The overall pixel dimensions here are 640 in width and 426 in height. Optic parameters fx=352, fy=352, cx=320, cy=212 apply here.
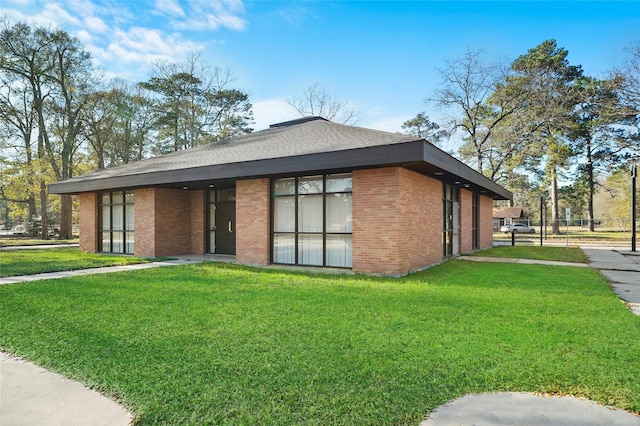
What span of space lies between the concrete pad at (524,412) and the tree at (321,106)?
2875 cm

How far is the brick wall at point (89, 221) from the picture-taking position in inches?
566

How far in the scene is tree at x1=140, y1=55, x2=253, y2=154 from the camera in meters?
29.2

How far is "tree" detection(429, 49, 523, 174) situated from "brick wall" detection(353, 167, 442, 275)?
75.2 feet

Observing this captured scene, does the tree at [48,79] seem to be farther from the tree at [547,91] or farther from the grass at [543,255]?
the tree at [547,91]

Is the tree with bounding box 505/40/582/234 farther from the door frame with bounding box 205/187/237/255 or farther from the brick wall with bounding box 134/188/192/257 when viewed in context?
the brick wall with bounding box 134/188/192/257

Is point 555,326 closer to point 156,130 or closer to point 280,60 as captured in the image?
point 280,60

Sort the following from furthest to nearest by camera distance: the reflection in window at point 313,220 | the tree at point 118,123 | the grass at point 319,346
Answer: the tree at point 118,123
the reflection in window at point 313,220
the grass at point 319,346

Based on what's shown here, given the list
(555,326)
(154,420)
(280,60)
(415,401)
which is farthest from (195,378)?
(280,60)

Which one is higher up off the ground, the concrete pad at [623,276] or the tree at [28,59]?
the tree at [28,59]

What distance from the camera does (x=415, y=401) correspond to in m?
2.54

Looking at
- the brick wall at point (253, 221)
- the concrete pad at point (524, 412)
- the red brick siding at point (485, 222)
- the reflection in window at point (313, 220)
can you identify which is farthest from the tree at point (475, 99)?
the concrete pad at point (524, 412)

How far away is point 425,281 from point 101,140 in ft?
99.6

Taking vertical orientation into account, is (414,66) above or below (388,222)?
above

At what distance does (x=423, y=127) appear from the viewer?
1476 inches
